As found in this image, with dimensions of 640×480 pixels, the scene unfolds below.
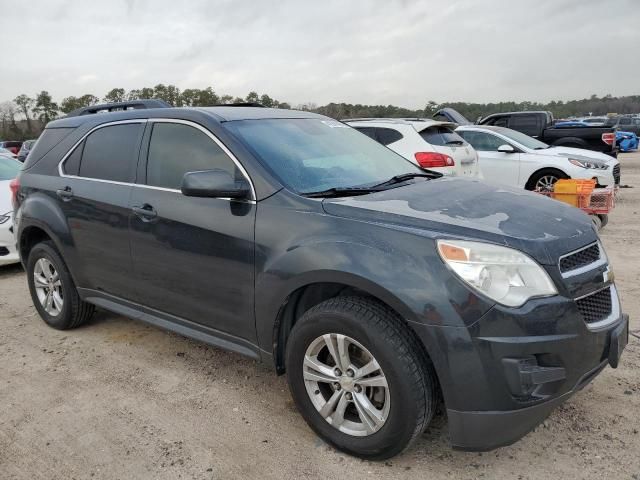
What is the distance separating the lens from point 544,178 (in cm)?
955

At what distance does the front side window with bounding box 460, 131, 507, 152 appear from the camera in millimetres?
10172

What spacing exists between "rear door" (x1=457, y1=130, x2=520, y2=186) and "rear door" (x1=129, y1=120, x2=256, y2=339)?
7428mm

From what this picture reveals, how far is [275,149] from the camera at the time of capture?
10.6ft

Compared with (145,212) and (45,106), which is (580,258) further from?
(45,106)

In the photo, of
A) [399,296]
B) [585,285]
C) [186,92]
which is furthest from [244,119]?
[186,92]

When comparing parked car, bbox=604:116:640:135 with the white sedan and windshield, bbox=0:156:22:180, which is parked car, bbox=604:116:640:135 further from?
windshield, bbox=0:156:22:180

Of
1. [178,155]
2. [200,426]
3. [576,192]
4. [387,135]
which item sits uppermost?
[178,155]

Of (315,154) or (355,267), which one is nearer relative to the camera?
(355,267)

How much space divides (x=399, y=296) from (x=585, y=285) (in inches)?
34.8

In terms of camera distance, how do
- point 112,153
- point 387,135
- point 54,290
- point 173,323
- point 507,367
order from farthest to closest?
point 387,135
point 54,290
point 112,153
point 173,323
point 507,367

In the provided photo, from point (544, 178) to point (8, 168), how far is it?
8761 mm

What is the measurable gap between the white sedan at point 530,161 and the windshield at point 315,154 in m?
5.83

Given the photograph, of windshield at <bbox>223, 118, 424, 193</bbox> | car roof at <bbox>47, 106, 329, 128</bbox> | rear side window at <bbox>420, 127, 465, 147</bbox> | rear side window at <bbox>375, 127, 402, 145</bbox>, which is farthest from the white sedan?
car roof at <bbox>47, 106, 329, 128</bbox>

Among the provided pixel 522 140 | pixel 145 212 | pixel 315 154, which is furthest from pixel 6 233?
pixel 522 140
